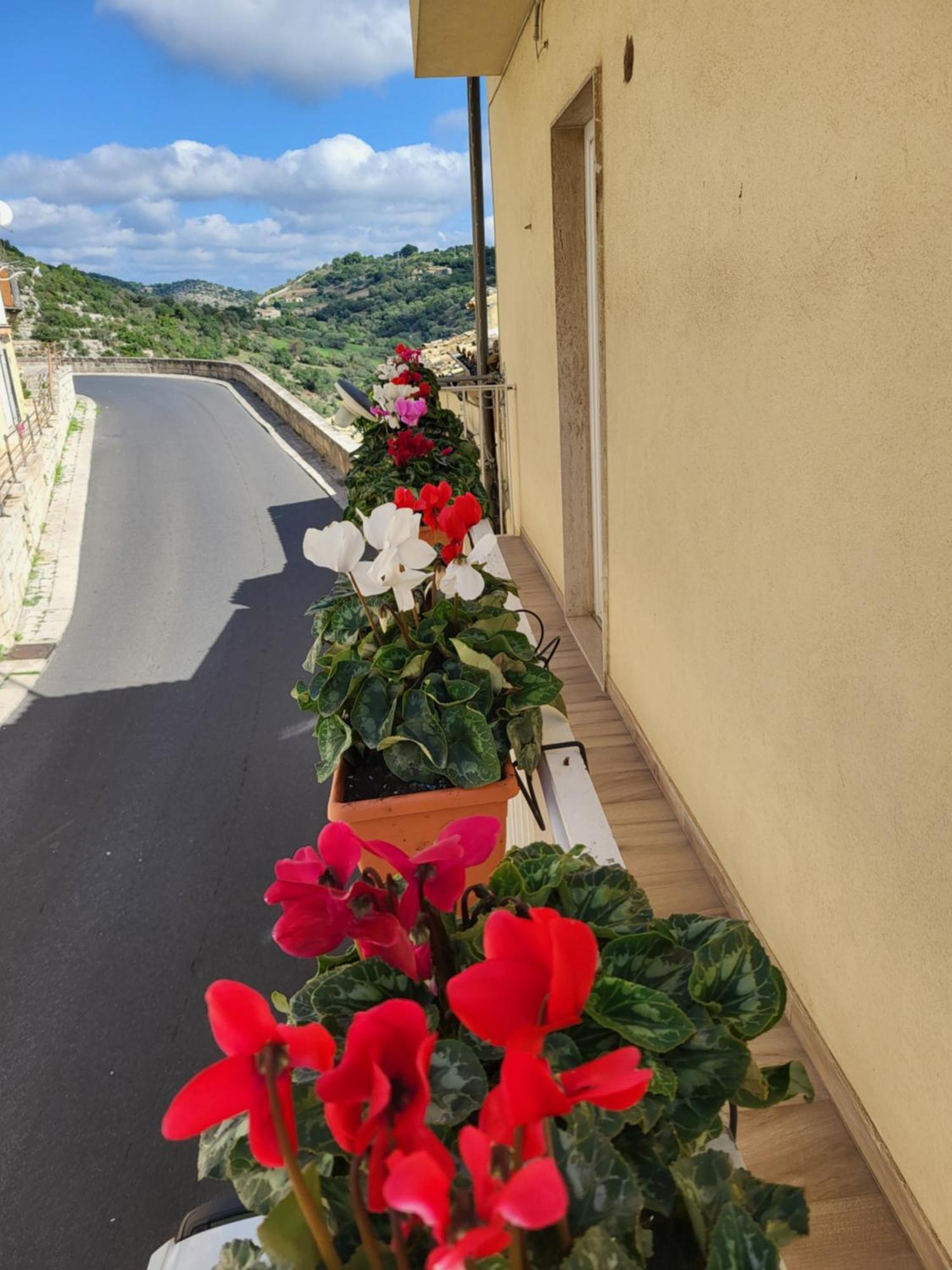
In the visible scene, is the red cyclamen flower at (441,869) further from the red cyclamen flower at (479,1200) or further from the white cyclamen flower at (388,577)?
the white cyclamen flower at (388,577)

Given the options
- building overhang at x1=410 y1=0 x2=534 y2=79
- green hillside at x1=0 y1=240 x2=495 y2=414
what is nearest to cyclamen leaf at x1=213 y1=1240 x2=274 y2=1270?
building overhang at x1=410 y1=0 x2=534 y2=79

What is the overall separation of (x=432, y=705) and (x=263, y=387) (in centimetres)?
2358

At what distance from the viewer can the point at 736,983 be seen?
73 centimetres

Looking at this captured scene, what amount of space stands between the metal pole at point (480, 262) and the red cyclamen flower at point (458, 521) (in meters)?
4.28

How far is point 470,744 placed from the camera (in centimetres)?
157

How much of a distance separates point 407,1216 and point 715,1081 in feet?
0.96

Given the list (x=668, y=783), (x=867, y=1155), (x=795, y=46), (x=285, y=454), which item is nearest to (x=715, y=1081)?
(x=867, y=1155)

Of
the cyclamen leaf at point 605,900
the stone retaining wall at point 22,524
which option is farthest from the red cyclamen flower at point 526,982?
the stone retaining wall at point 22,524

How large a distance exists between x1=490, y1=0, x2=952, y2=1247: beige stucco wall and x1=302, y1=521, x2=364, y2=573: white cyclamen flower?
2.58ft

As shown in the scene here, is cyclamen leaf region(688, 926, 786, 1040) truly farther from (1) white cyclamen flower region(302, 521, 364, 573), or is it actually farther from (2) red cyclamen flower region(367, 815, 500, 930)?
(1) white cyclamen flower region(302, 521, 364, 573)

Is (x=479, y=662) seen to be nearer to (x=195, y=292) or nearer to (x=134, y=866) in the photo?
(x=134, y=866)

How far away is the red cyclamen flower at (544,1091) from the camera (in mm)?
428

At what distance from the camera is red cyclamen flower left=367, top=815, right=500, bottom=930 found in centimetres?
67

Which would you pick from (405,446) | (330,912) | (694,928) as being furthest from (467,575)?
(405,446)
